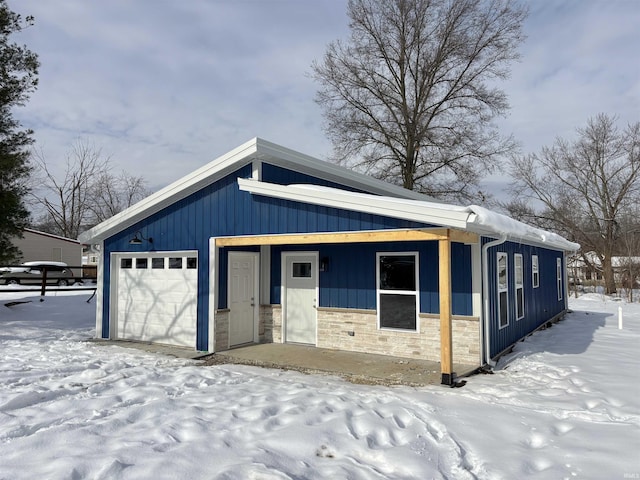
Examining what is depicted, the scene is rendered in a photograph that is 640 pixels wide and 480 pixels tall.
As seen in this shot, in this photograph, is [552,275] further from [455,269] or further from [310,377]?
[310,377]

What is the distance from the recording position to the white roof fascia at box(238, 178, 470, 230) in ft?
19.7

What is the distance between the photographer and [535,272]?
11.5 metres

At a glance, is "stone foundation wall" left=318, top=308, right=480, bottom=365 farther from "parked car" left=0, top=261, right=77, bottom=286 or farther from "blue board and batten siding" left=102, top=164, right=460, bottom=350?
"parked car" left=0, top=261, right=77, bottom=286

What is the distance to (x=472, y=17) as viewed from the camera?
69.7 ft

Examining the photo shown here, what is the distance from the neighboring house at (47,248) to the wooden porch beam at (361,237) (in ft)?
85.2

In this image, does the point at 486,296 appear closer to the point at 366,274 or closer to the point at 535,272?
the point at 366,274

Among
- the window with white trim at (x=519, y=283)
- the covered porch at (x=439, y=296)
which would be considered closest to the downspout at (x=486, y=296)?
the covered porch at (x=439, y=296)

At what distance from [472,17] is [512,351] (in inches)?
714

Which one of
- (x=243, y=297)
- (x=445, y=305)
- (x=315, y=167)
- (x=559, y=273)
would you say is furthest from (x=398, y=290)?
(x=559, y=273)

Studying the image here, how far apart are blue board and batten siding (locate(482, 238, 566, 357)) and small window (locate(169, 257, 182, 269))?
6115 millimetres

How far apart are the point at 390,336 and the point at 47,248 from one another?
2979 centimetres

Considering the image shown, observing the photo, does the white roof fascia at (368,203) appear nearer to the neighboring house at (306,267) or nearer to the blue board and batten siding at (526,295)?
the neighboring house at (306,267)

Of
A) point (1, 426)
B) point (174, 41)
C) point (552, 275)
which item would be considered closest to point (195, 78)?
point (174, 41)

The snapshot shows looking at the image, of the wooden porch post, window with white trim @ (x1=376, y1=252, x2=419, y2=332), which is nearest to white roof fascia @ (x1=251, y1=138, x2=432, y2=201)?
window with white trim @ (x1=376, y1=252, x2=419, y2=332)
